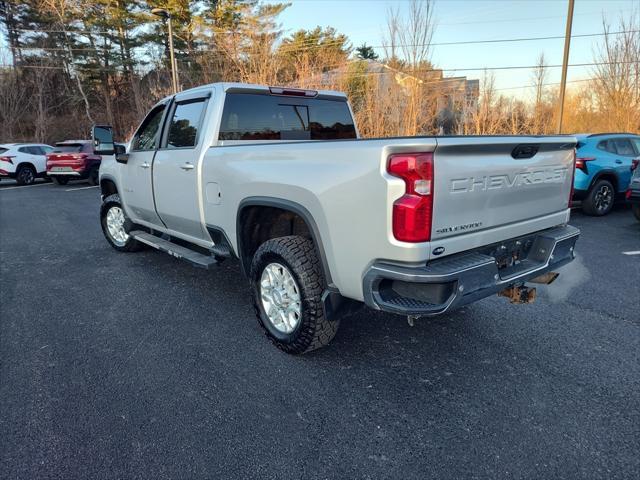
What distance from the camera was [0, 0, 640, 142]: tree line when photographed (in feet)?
49.8

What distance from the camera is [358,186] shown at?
2.46 m

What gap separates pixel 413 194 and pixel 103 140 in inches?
169

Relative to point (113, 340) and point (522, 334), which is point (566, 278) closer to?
point (522, 334)

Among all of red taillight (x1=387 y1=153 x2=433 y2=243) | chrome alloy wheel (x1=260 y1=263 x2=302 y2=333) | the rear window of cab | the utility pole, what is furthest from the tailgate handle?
the utility pole

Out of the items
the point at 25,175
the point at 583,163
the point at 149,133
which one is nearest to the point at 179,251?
the point at 149,133

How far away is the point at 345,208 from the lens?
2561 millimetres

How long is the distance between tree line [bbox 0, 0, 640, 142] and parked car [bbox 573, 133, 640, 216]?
603cm

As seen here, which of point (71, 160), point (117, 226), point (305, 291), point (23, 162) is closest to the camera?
point (305, 291)

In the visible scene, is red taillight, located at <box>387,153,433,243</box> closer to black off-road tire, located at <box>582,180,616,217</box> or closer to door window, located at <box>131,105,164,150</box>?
door window, located at <box>131,105,164,150</box>

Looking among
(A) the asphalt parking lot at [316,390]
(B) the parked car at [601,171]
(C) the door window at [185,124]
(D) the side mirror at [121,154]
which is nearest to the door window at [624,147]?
(B) the parked car at [601,171]

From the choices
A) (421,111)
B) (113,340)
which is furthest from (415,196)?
(421,111)

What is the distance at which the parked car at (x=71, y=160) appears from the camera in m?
15.8

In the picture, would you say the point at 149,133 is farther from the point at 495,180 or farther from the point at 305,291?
the point at 495,180

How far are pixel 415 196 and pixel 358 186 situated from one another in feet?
1.10
